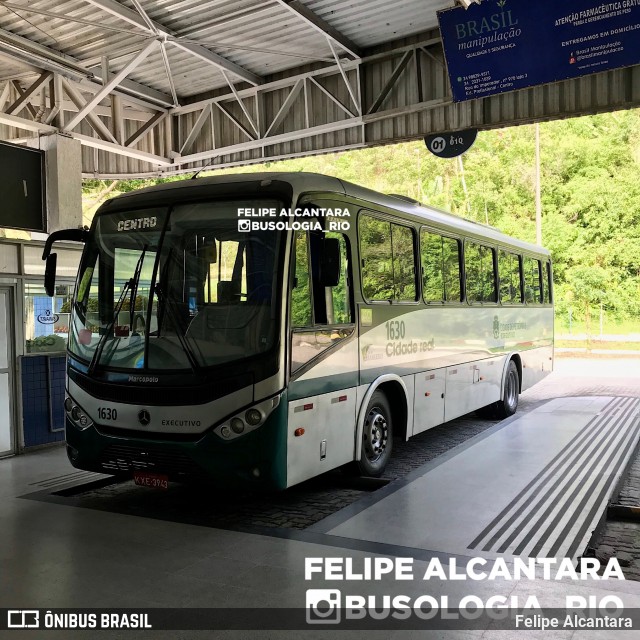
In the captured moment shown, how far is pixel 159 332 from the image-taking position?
5.73 m

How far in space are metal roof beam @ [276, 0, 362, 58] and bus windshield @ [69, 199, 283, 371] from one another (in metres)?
5.20

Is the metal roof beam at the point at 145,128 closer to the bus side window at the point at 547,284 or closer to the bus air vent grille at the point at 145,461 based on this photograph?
the bus side window at the point at 547,284

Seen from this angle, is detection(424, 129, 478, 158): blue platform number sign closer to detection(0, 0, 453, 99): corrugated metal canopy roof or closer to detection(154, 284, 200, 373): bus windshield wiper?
detection(0, 0, 453, 99): corrugated metal canopy roof

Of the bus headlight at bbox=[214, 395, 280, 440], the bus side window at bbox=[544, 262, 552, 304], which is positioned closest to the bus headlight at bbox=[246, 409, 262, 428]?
the bus headlight at bbox=[214, 395, 280, 440]

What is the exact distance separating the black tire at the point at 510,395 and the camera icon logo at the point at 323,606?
753 cm

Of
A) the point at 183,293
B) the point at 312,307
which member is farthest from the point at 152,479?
the point at 312,307

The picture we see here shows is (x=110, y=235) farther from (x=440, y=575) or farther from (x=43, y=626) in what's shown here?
(x=440, y=575)

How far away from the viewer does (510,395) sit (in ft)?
38.6

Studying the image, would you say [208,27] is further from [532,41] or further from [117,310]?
[117,310]

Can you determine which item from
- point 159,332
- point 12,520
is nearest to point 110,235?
point 159,332

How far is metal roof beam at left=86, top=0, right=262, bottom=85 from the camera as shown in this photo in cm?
926

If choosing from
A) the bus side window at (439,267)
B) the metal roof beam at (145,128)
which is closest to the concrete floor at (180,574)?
the bus side window at (439,267)

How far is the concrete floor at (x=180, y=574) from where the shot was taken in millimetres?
4207

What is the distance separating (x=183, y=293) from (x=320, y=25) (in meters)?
6.47
